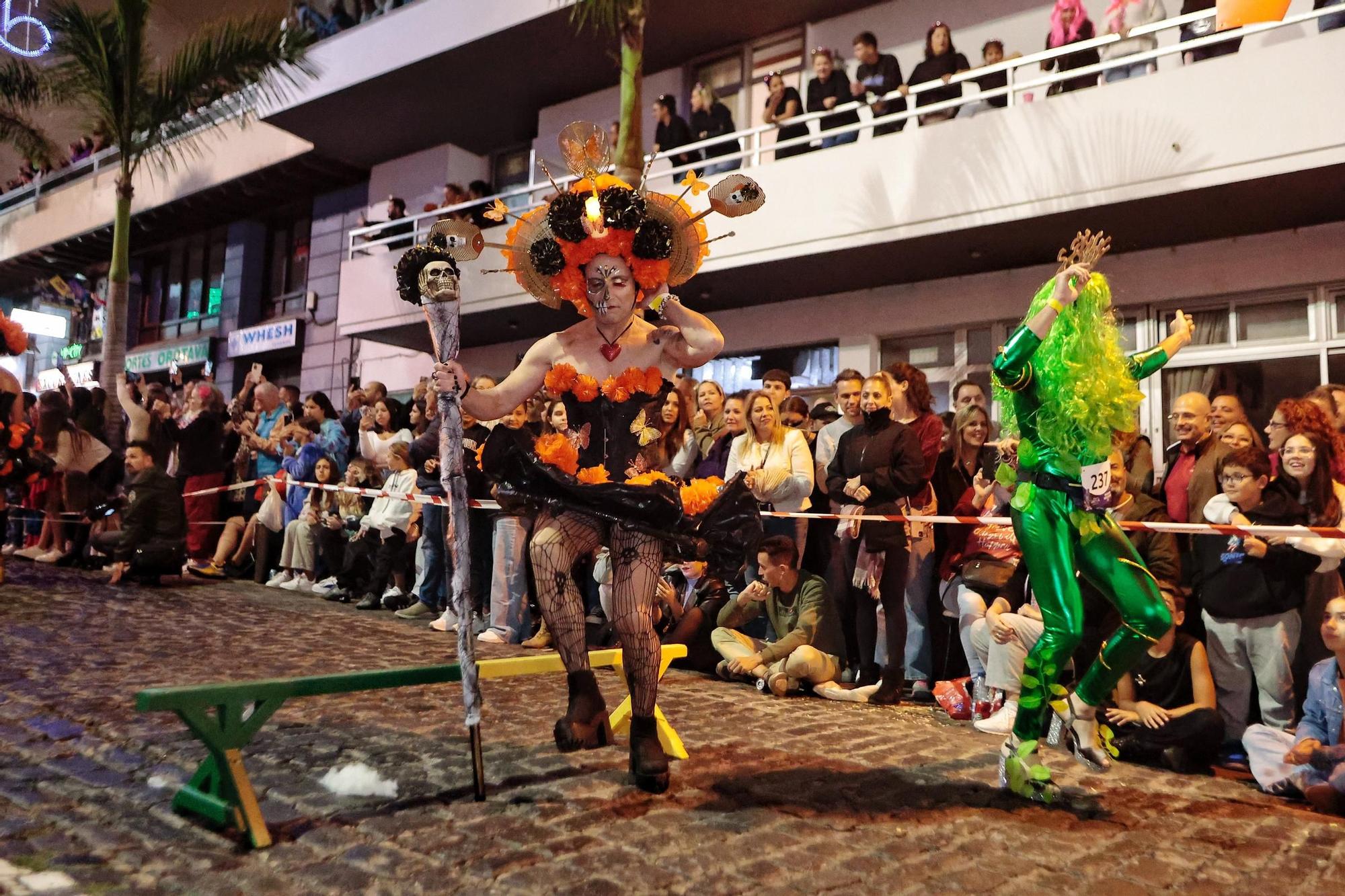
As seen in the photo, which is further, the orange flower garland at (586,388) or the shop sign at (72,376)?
the shop sign at (72,376)

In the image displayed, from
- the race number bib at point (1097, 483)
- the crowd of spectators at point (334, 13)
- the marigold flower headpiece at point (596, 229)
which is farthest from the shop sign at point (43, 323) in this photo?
the race number bib at point (1097, 483)

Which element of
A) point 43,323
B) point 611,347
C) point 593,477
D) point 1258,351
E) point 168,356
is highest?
point 43,323

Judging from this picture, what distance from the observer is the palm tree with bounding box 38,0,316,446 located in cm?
1302

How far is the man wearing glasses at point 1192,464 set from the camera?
5.68 m

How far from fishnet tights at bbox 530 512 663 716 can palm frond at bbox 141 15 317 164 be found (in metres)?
12.2

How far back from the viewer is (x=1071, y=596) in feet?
12.7

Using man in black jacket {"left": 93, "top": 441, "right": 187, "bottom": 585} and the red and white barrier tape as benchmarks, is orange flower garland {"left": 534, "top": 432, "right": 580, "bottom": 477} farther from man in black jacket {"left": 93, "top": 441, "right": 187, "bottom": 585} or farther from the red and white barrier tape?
man in black jacket {"left": 93, "top": 441, "right": 187, "bottom": 585}

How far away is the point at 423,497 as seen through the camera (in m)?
8.84

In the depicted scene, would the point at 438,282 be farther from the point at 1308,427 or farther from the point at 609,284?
the point at 1308,427

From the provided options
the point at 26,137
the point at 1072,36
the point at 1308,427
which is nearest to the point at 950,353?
the point at 1072,36

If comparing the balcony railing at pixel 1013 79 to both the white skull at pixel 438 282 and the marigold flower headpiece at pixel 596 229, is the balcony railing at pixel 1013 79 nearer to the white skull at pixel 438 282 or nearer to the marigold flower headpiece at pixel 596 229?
the marigold flower headpiece at pixel 596 229

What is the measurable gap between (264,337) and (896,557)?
16.3 metres

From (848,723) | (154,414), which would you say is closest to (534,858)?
(848,723)

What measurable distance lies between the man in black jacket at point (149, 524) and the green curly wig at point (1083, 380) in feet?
29.2
